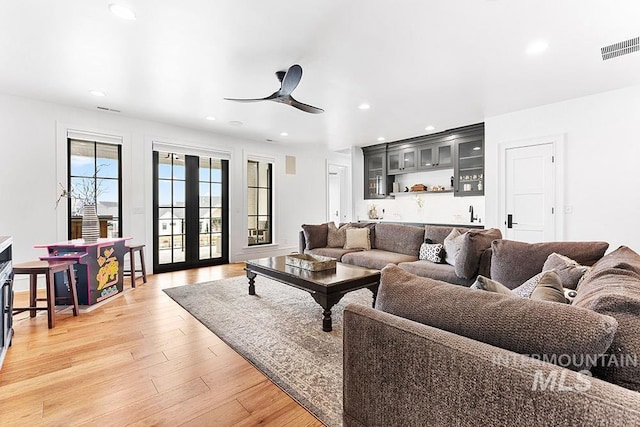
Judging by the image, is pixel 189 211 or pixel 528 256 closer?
pixel 528 256

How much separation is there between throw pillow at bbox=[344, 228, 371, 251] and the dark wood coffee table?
1.57 metres

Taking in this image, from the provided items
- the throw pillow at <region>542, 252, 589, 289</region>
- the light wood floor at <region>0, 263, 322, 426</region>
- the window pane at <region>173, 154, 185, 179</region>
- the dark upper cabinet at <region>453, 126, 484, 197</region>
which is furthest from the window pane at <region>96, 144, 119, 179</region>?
the dark upper cabinet at <region>453, 126, 484, 197</region>

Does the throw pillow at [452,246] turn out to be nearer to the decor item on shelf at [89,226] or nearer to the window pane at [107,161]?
the decor item on shelf at [89,226]

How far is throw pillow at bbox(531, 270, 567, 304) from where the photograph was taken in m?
1.15

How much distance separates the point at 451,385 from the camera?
826 mm

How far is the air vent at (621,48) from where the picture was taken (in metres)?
2.54

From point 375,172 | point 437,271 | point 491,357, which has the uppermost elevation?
point 375,172

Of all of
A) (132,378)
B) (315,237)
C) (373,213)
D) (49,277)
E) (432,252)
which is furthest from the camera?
(373,213)

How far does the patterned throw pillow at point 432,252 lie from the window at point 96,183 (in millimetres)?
4494

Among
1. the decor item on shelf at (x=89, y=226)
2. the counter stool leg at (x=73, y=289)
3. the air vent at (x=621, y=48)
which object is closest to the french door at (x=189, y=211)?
the decor item on shelf at (x=89, y=226)

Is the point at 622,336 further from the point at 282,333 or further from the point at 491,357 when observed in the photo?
the point at 282,333

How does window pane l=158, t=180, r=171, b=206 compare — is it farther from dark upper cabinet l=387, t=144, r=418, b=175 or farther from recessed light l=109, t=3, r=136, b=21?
dark upper cabinet l=387, t=144, r=418, b=175

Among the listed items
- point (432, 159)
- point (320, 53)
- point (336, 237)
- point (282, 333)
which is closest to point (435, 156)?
point (432, 159)

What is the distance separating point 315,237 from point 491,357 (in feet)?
14.4
